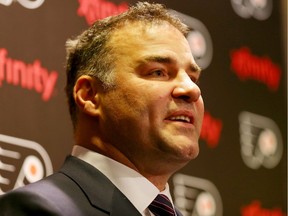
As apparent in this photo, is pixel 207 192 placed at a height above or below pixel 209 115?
below

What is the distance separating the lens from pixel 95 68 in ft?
4.27

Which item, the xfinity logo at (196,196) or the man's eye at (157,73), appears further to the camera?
the xfinity logo at (196,196)

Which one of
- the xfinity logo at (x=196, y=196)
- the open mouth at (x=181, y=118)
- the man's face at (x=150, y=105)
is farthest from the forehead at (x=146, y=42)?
the xfinity logo at (x=196, y=196)

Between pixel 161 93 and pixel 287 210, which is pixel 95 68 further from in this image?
pixel 287 210

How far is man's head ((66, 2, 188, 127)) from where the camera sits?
1.30 m

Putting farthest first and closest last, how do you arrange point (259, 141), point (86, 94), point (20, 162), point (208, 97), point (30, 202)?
point (259, 141), point (208, 97), point (20, 162), point (86, 94), point (30, 202)

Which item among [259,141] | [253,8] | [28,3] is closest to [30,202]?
[28,3]

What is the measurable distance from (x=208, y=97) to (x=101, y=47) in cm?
79

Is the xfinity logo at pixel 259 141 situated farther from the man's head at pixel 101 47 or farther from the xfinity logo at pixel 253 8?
the man's head at pixel 101 47

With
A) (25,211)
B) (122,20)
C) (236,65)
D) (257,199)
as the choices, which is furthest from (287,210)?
(25,211)

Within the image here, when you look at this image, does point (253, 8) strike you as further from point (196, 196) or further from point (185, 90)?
point (185, 90)

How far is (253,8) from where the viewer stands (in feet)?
7.61

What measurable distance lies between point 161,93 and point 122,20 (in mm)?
180

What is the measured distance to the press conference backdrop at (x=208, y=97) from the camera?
5.04 ft
